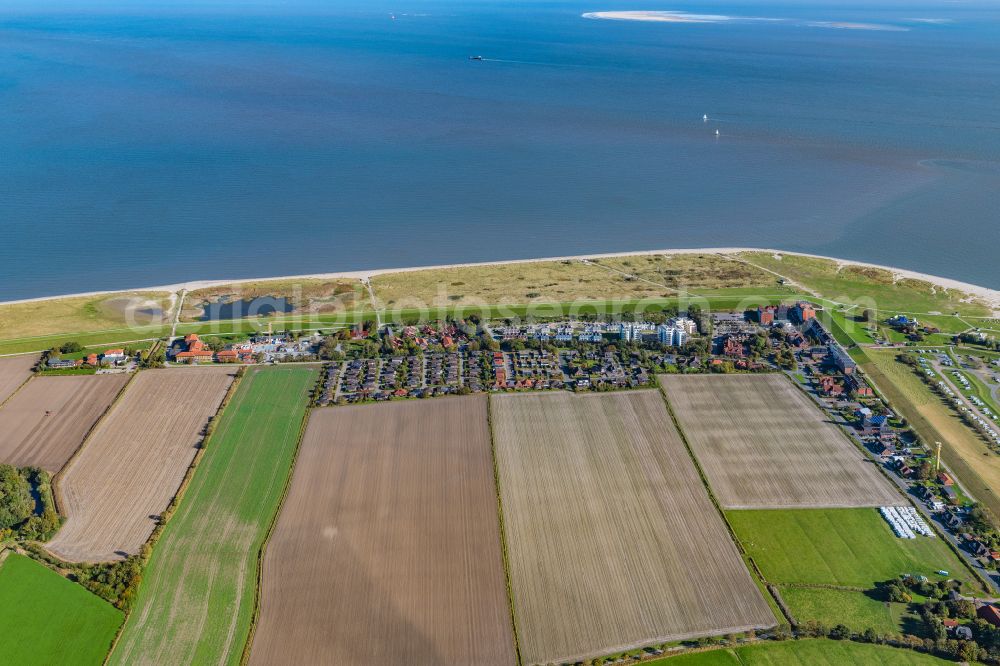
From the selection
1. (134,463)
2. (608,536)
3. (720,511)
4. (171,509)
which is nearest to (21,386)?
(134,463)

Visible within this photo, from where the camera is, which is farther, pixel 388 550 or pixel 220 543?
pixel 220 543

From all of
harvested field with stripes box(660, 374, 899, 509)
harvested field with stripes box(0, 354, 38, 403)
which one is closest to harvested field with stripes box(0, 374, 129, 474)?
harvested field with stripes box(0, 354, 38, 403)

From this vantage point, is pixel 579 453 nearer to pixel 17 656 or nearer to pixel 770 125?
pixel 17 656

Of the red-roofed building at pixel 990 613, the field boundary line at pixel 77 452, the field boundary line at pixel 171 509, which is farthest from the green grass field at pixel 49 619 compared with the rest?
the red-roofed building at pixel 990 613

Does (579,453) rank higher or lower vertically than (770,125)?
lower

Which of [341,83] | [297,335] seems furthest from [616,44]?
[297,335]

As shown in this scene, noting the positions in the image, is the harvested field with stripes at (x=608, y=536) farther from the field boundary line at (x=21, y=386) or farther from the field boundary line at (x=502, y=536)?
the field boundary line at (x=21, y=386)

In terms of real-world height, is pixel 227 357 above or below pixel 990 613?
above

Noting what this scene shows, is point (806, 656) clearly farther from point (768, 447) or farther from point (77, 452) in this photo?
point (77, 452)
